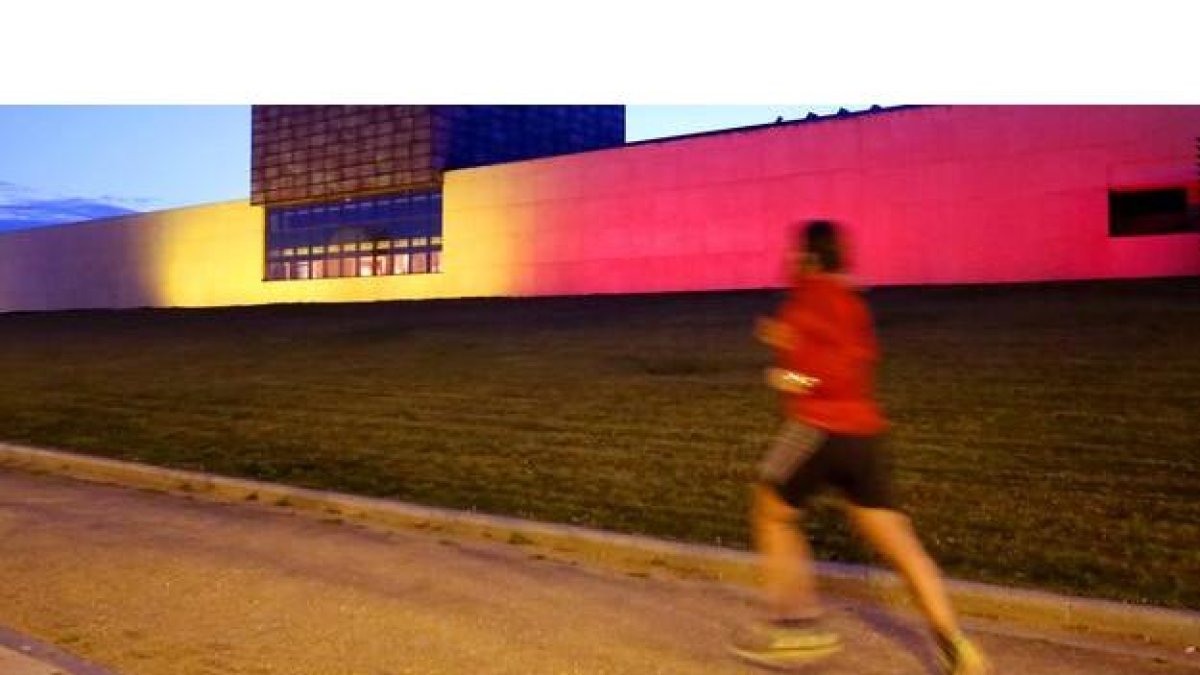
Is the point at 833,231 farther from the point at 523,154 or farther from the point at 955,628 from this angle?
the point at 523,154

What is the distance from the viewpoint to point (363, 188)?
115 feet

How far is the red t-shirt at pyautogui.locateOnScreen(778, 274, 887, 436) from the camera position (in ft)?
13.1

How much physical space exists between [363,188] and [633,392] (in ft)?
82.5

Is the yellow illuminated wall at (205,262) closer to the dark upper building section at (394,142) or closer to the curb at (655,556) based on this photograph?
the dark upper building section at (394,142)

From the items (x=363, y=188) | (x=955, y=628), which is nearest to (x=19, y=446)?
(x=955, y=628)

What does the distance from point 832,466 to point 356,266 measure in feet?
105

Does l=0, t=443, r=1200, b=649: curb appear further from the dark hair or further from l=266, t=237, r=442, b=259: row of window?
l=266, t=237, r=442, b=259: row of window

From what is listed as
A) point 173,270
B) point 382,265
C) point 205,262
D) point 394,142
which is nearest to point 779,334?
point 382,265

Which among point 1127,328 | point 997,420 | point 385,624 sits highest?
point 1127,328

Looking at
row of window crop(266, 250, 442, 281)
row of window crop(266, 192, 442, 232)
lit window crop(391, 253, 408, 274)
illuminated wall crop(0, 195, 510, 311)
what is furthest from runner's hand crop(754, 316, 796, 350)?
lit window crop(391, 253, 408, 274)

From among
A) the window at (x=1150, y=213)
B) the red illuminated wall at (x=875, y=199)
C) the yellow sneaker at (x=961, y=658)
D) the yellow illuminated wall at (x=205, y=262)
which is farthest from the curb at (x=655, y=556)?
the yellow illuminated wall at (x=205, y=262)

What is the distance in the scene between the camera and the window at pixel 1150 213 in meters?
20.9

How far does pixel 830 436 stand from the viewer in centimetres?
397

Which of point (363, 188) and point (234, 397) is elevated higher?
point (363, 188)
